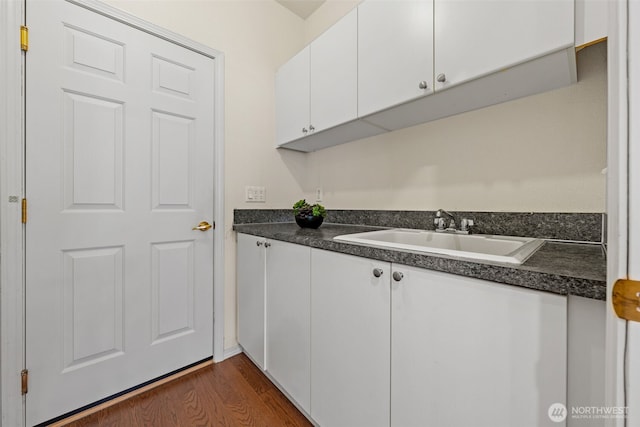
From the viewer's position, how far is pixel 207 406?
1.30 metres

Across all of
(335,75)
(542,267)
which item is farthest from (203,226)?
(542,267)

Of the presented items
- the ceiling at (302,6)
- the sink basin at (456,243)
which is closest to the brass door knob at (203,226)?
the sink basin at (456,243)

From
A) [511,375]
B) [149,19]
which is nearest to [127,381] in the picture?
[511,375]

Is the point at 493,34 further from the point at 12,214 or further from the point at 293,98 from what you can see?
the point at 12,214

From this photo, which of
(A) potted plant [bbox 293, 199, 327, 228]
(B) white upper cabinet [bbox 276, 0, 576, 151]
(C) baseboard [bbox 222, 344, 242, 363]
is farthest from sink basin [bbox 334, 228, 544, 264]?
(C) baseboard [bbox 222, 344, 242, 363]

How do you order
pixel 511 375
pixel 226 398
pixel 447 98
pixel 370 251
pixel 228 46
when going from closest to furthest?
pixel 511 375 < pixel 370 251 < pixel 447 98 < pixel 226 398 < pixel 228 46

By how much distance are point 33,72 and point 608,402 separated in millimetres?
2127

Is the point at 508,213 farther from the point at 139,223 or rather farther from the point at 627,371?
the point at 139,223

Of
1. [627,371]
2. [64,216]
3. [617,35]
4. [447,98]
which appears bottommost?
[627,371]

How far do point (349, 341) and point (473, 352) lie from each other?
44 centimetres

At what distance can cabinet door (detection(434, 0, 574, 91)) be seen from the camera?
786 millimetres

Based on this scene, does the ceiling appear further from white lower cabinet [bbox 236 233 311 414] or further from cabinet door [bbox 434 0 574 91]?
Result: white lower cabinet [bbox 236 233 311 414]

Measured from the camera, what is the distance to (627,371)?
40 cm

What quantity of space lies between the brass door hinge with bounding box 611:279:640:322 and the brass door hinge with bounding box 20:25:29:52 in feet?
6.81
